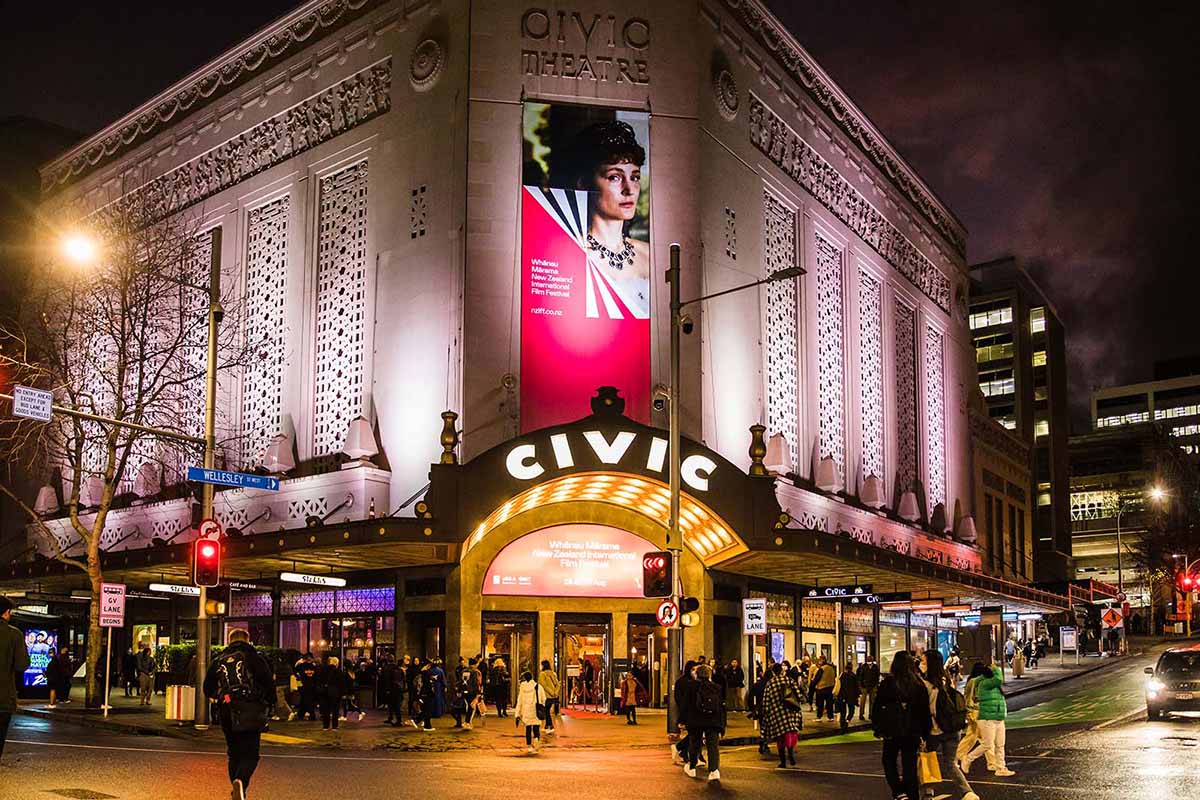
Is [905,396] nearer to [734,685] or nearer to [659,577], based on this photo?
[734,685]

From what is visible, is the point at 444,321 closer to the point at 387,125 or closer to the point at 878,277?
the point at 387,125

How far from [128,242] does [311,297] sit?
710 centimetres

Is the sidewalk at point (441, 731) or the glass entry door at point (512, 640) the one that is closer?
the sidewalk at point (441, 731)

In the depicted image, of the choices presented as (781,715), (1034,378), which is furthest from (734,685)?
(1034,378)

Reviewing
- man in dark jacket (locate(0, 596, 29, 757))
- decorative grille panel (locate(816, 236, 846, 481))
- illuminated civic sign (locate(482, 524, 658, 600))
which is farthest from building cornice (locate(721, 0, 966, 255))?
man in dark jacket (locate(0, 596, 29, 757))

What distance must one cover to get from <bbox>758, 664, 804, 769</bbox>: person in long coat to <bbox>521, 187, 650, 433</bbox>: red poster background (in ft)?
45.1

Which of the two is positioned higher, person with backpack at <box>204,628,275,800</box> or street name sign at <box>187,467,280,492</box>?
street name sign at <box>187,467,280,492</box>

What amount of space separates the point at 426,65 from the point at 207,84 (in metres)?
12.4

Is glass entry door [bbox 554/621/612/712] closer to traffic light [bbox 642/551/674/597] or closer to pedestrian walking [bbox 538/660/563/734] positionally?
pedestrian walking [bbox 538/660/563/734]

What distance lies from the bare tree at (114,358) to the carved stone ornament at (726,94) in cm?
1560

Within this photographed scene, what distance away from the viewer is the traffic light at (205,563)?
976 inches

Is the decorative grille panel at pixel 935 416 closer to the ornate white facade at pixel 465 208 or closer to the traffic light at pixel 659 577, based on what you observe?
the ornate white facade at pixel 465 208

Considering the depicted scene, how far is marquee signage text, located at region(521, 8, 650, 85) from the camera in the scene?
3556 cm

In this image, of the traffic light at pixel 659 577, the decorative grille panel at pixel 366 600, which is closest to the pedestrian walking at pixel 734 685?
the traffic light at pixel 659 577
